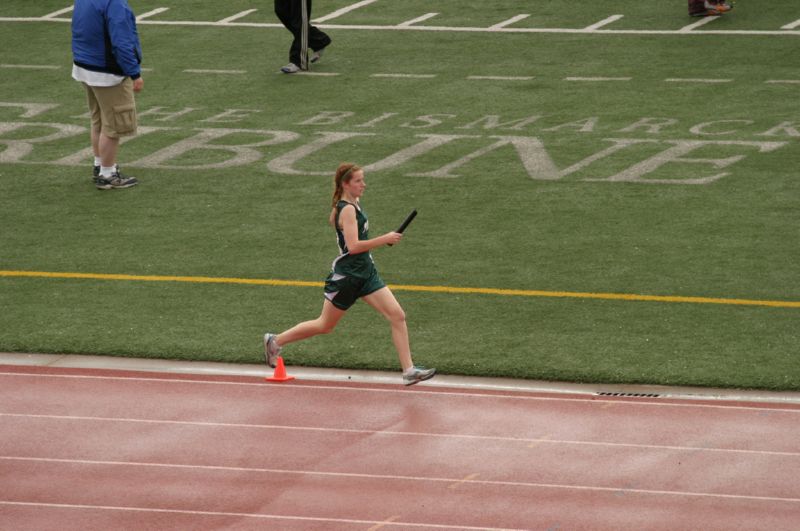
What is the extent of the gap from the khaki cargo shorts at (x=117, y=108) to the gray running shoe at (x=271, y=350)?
5.48 m

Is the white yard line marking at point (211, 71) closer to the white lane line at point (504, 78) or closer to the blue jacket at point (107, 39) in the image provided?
the white lane line at point (504, 78)

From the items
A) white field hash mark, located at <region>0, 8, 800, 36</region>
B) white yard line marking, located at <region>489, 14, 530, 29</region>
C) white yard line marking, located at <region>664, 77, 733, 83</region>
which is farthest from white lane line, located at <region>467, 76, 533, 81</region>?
white yard line marking, located at <region>489, 14, 530, 29</region>

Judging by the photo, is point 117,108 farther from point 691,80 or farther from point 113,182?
point 691,80

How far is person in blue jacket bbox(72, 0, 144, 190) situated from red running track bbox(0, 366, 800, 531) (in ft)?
16.9

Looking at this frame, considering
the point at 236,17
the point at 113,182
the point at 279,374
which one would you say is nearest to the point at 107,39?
the point at 113,182

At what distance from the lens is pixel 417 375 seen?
10.4m

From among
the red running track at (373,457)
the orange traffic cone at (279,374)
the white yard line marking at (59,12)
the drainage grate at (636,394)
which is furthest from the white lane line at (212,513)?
the white yard line marking at (59,12)

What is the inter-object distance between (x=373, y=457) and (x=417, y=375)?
1.22m

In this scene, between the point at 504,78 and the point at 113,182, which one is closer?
the point at 113,182

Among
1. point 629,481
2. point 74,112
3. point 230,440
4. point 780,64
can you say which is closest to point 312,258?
point 230,440

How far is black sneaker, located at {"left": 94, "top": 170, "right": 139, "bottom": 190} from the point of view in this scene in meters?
15.8

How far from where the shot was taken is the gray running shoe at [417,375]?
34.2 feet

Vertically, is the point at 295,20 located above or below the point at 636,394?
above

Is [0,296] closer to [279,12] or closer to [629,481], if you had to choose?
[629,481]
